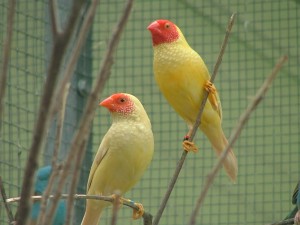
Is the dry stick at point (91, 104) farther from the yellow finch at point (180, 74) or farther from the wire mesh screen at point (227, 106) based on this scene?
the wire mesh screen at point (227, 106)

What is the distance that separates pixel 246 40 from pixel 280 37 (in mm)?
213

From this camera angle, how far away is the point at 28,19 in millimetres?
3252

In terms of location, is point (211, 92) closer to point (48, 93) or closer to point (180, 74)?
point (180, 74)

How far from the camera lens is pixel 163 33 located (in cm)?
204

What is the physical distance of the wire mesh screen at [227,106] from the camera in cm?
368

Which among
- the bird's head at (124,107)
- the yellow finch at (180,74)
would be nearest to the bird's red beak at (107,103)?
the bird's head at (124,107)

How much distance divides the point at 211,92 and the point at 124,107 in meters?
0.20

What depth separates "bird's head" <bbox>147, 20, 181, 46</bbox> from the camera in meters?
2.03

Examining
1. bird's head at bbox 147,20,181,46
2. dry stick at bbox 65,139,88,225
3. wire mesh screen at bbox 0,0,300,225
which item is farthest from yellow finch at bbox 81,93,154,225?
wire mesh screen at bbox 0,0,300,225

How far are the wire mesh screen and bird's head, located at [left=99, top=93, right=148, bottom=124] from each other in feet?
5.33

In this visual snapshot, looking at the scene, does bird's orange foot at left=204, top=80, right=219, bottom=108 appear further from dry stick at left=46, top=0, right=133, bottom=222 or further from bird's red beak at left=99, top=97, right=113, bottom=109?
dry stick at left=46, top=0, right=133, bottom=222

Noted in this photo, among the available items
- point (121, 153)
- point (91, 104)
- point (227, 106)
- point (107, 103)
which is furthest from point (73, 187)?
point (227, 106)

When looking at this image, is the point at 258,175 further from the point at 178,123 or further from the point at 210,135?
the point at 210,135

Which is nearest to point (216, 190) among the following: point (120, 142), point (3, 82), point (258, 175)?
point (258, 175)
